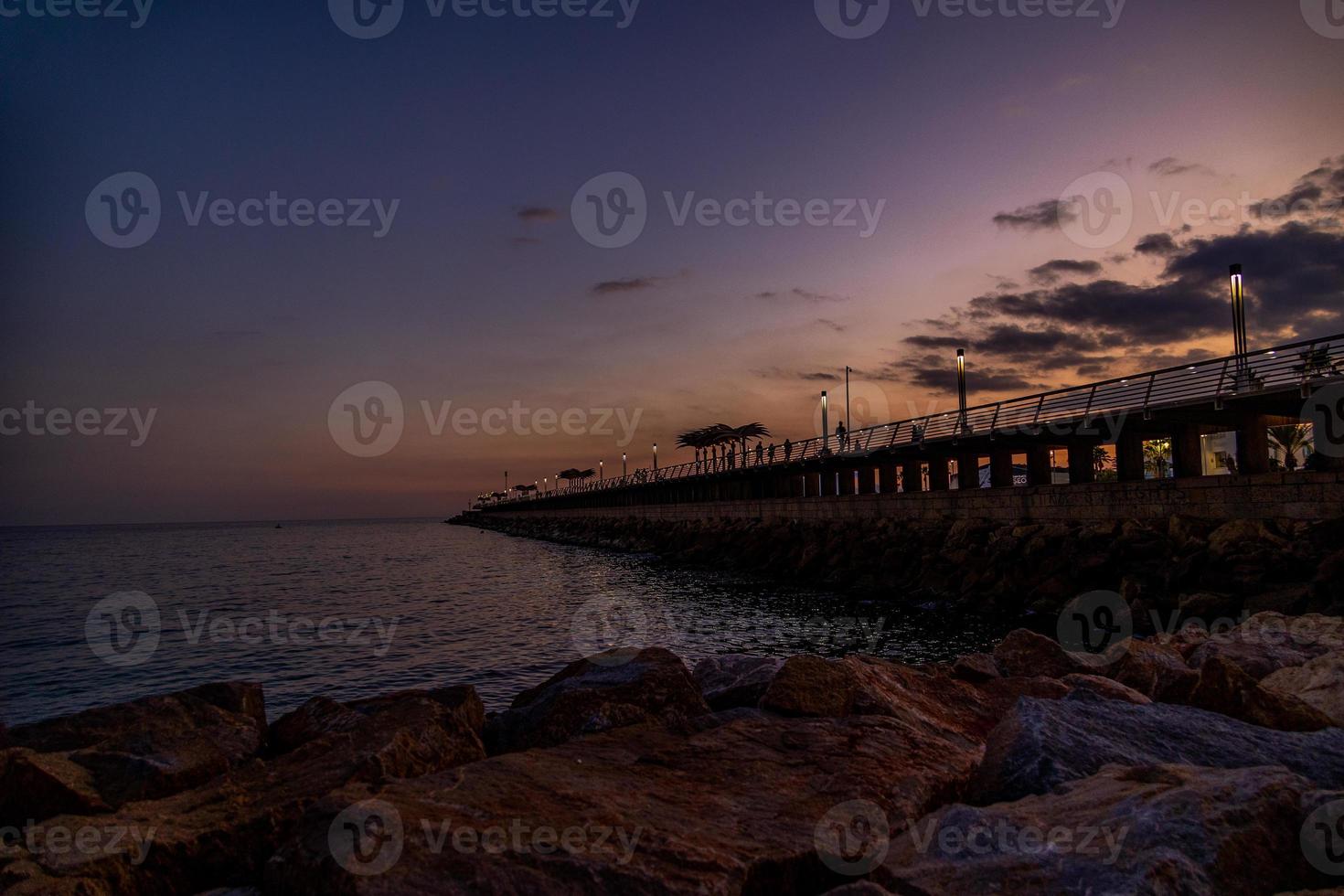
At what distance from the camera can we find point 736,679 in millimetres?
6223

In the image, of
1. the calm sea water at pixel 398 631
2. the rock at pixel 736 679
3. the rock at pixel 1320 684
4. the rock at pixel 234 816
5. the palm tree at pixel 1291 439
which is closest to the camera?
the rock at pixel 234 816

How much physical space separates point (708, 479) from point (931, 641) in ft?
127

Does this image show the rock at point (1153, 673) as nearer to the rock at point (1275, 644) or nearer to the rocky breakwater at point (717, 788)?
the rocky breakwater at point (717, 788)

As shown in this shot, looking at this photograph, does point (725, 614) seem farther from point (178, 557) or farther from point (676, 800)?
point (178, 557)

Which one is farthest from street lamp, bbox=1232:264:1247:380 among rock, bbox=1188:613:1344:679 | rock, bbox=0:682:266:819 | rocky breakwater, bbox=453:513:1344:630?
rock, bbox=0:682:266:819

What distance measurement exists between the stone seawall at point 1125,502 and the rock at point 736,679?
14261 millimetres

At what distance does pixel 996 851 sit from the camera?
281 centimetres

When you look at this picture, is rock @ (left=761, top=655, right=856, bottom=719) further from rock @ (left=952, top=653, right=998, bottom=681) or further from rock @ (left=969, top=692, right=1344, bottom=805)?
rock @ (left=952, top=653, right=998, bottom=681)

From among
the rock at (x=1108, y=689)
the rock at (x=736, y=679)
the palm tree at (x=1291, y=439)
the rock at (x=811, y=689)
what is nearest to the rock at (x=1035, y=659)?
the rock at (x=1108, y=689)

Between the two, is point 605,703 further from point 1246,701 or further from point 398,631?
point 398,631

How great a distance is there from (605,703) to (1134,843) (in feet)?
11.3

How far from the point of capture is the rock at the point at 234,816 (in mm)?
3416

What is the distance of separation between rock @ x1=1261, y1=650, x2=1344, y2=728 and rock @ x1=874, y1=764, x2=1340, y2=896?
2513mm

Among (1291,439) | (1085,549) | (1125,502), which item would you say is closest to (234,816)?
(1085,549)
